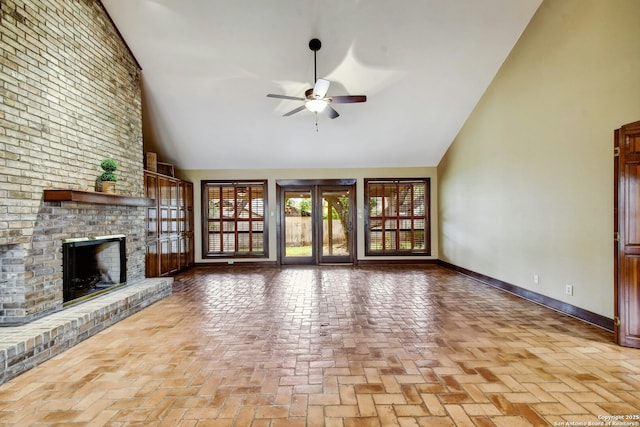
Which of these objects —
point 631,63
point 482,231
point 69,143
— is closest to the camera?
point 631,63

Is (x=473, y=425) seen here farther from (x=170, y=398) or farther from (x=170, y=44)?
(x=170, y=44)

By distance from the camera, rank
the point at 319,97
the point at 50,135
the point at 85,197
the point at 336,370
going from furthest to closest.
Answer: the point at 319,97
the point at 85,197
the point at 50,135
the point at 336,370

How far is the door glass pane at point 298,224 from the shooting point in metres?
7.69

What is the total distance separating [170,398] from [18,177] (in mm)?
2457

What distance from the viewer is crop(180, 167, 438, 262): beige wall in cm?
751

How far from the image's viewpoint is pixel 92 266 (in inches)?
156

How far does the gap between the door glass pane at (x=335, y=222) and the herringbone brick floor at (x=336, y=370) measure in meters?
3.50

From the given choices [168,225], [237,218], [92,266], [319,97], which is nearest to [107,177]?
[92,266]

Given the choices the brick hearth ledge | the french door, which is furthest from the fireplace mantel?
the french door

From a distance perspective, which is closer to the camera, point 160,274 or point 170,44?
point 170,44

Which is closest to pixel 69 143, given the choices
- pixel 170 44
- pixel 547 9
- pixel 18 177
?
pixel 18 177

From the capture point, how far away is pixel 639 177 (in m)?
2.73

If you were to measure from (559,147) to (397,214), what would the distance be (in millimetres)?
4050

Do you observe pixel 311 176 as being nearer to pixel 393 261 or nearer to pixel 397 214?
pixel 397 214
